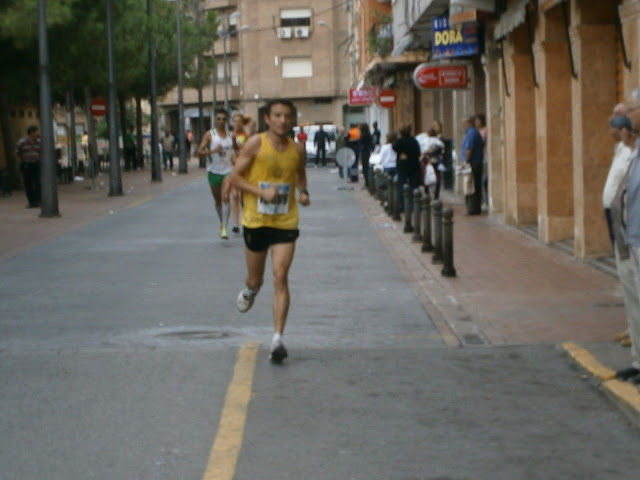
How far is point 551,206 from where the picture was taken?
19469 mm


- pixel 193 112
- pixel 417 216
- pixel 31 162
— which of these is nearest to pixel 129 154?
pixel 31 162

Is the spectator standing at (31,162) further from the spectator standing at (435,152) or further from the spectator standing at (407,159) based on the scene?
the spectator standing at (407,159)

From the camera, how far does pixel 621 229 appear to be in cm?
818

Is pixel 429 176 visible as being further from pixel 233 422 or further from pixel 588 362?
pixel 233 422

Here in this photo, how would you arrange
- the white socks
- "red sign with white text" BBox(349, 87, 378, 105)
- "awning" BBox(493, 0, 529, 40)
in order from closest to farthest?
"awning" BBox(493, 0, 529, 40), the white socks, "red sign with white text" BBox(349, 87, 378, 105)

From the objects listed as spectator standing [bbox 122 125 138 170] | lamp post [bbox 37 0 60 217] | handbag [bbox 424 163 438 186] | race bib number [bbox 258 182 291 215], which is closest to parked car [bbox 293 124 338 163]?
spectator standing [bbox 122 125 138 170]

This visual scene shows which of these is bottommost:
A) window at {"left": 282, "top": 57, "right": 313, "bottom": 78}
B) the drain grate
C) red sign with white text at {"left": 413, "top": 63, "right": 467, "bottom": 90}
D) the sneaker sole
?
the drain grate

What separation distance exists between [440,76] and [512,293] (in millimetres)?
17601

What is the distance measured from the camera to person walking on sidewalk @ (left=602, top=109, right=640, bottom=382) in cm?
818

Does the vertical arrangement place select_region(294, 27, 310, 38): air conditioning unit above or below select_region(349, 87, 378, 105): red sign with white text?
above

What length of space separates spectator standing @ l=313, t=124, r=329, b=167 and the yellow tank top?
168 ft

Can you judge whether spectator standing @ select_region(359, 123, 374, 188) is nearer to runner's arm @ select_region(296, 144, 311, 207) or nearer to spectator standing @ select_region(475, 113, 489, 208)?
spectator standing @ select_region(475, 113, 489, 208)

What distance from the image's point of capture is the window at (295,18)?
94.9 metres

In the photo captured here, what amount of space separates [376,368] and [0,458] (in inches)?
123
